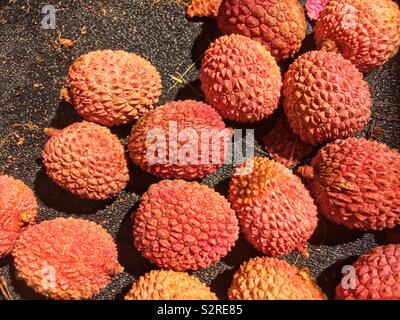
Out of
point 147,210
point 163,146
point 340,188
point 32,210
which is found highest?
point 340,188

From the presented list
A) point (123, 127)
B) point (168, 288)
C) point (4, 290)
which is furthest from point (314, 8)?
point (4, 290)

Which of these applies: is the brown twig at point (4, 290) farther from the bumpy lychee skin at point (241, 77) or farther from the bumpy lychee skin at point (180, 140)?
the bumpy lychee skin at point (241, 77)

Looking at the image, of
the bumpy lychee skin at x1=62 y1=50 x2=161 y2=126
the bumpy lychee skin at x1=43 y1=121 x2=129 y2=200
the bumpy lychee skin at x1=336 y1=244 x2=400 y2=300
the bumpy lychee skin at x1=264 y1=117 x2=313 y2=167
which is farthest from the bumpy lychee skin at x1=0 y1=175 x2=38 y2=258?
the bumpy lychee skin at x1=336 y1=244 x2=400 y2=300

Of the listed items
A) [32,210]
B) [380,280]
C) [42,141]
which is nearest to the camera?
[380,280]

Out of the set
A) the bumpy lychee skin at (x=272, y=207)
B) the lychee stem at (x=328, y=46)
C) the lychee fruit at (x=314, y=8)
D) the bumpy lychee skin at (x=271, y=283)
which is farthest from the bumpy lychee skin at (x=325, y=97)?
the bumpy lychee skin at (x=271, y=283)

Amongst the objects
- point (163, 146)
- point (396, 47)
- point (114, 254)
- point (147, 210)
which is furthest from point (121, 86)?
point (396, 47)

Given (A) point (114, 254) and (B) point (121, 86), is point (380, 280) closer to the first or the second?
(A) point (114, 254)
